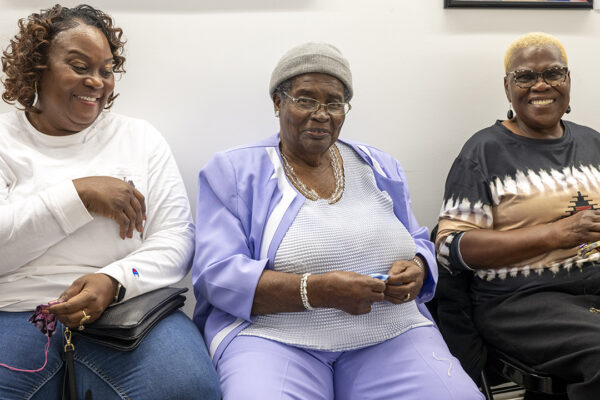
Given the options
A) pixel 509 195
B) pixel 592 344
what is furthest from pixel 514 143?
pixel 592 344

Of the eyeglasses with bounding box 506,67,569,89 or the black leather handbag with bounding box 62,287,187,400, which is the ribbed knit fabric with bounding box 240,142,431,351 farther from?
the eyeglasses with bounding box 506,67,569,89

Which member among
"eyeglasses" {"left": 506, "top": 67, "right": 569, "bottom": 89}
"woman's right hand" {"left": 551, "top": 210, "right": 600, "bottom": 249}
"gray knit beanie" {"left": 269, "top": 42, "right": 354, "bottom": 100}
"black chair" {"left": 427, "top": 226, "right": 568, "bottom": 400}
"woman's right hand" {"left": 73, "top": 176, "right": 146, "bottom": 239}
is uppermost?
"gray knit beanie" {"left": 269, "top": 42, "right": 354, "bottom": 100}

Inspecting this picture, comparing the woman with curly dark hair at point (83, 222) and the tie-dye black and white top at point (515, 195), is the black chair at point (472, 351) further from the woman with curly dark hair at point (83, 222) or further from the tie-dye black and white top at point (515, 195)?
the woman with curly dark hair at point (83, 222)

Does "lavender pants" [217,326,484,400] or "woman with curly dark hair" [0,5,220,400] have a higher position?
"woman with curly dark hair" [0,5,220,400]

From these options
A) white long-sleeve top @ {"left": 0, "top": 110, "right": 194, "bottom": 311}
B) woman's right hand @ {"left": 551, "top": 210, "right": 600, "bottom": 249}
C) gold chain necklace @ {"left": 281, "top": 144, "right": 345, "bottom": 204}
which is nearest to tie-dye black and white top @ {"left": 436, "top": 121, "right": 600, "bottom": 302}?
woman's right hand @ {"left": 551, "top": 210, "right": 600, "bottom": 249}

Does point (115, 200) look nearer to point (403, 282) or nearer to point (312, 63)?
point (312, 63)

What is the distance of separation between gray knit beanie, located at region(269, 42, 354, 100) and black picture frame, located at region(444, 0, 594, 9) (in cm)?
91

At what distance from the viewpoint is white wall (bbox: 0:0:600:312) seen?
2.28m

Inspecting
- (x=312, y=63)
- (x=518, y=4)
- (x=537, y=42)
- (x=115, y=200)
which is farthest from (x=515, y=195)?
(x=115, y=200)

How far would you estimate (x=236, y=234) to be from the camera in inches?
69.7

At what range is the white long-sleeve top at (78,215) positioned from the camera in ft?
5.44

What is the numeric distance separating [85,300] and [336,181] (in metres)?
0.93

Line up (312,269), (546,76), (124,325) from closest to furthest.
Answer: (124,325), (312,269), (546,76)

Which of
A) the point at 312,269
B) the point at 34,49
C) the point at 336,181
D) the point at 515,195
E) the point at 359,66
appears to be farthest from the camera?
the point at 359,66
